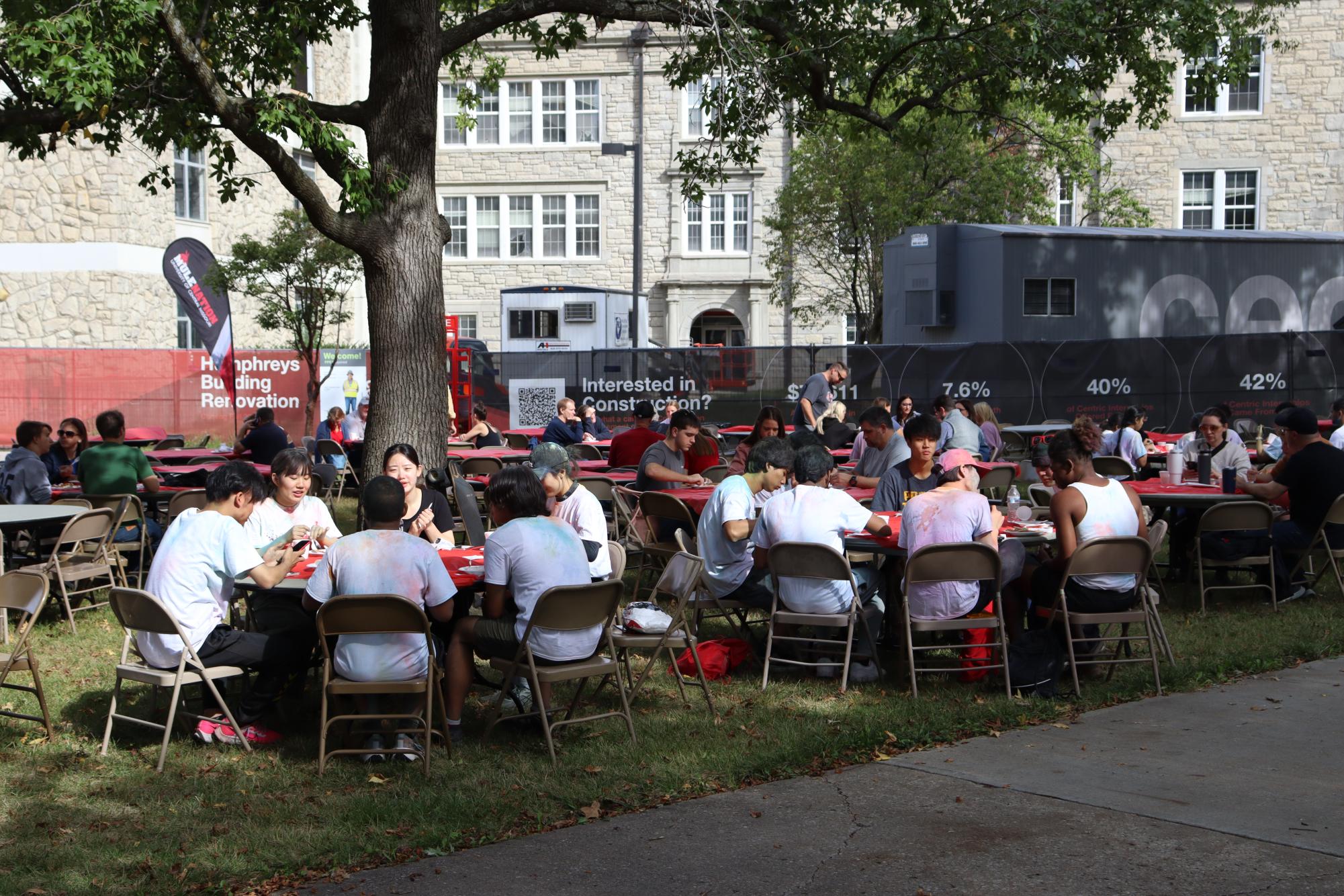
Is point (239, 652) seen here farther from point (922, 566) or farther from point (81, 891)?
point (922, 566)

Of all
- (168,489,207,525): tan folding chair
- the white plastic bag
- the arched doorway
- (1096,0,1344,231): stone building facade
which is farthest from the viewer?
the arched doorway

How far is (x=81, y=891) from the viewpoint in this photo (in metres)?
4.44

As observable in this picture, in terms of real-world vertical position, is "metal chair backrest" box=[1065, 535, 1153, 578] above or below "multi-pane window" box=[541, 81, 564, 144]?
below

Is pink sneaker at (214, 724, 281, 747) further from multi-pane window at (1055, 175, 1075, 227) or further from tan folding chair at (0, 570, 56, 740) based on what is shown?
multi-pane window at (1055, 175, 1075, 227)

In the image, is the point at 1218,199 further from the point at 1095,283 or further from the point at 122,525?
the point at 122,525

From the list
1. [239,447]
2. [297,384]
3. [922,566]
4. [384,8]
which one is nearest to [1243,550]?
[922,566]

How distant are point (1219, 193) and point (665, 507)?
32388 millimetres

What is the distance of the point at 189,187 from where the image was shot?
29.0m

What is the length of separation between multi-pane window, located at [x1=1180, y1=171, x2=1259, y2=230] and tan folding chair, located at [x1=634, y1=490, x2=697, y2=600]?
31351 millimetres

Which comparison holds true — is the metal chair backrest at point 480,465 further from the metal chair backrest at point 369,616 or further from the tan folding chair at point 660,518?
the metal chair backrest at point 369,616

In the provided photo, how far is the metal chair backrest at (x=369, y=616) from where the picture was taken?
5504 mm

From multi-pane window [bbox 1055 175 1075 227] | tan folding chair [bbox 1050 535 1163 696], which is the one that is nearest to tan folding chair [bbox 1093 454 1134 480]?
tan folding chair [bbox 1050 535 1163 696]

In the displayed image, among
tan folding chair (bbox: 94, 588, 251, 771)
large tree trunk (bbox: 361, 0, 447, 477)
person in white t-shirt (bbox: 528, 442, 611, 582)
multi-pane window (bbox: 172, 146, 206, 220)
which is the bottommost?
tan folding chair (bbox: 94, 588, 251, 771)

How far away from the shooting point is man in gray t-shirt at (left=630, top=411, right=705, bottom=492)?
10508mm
